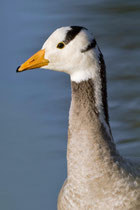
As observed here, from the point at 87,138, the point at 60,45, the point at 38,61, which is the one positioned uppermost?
the point at 60,45

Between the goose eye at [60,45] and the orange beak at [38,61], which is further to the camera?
the orange beak at [38,61]

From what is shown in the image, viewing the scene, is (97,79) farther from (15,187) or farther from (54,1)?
(54,1)

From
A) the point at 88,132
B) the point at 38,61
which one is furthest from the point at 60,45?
the point at 88,132

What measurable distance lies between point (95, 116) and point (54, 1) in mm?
5467

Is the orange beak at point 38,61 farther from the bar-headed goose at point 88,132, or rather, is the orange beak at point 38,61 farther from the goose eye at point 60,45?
the goose eye at point 60,45

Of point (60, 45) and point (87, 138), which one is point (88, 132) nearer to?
point (87, 138)

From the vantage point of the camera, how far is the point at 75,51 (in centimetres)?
447

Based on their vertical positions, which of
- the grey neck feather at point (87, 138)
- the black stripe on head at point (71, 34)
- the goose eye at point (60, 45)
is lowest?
the grey neck feather at point (87, 138)

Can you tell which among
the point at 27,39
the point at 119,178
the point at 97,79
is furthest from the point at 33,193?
the point at 27,39

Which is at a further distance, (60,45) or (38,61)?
(38,61)

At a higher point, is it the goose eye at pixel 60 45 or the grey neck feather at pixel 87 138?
the goose eye at pixel 60 45

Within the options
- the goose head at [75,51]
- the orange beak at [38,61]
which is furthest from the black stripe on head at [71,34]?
the orange beak at [38,61]

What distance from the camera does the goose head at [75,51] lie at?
14.6 ft

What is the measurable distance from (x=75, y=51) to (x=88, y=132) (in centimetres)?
62
